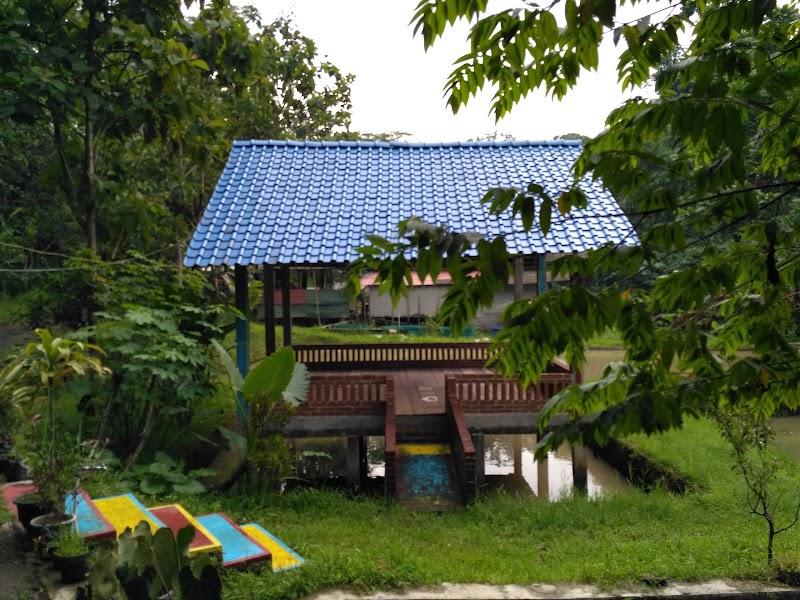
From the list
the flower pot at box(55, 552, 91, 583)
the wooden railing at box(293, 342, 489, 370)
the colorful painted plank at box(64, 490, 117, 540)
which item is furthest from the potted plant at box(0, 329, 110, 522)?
the wooden railing at box(293, 342, 489, 370)

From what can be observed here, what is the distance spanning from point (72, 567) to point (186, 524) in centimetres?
99

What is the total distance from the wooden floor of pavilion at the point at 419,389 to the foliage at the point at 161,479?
3.01 metres

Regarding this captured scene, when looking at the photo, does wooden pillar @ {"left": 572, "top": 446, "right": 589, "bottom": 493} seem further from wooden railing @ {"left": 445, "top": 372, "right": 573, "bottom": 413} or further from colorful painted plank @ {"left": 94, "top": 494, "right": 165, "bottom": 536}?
colorful painted plank @ {"left": 94, "top": 494, "right": 165, "bottom": 536}

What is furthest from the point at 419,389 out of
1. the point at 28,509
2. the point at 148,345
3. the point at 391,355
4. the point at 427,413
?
the point at 28,509

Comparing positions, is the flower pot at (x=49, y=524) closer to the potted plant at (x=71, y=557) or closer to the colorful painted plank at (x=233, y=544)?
the potted plant at (x=71, y=557)

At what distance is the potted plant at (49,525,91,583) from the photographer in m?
4.73

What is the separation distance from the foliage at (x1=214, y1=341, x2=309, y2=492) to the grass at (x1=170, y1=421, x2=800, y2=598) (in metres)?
0.43

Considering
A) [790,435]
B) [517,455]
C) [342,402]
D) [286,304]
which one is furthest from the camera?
[286,304]

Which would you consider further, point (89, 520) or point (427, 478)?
point (427, 478)

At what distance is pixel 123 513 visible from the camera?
5738 millimetres

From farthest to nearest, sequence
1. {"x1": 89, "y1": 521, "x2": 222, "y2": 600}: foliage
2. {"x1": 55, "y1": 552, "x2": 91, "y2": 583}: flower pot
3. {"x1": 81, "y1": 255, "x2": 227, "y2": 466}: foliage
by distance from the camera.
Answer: {"x1": 81, "y1": 255, "x2": 227, "y2": 466}: foliage, {"x1": 55, "y1": 552, "x2": 91, "y2": 583}: flower pot, {"x1": 89, "y1": 521, "x2": 222, "y2": 600}: foliage

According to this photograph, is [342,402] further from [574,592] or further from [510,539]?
[574,592]

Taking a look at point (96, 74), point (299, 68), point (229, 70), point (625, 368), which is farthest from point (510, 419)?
point (299, 68)

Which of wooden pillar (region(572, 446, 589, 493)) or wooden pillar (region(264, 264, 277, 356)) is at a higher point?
wooden pillar (region(264, 264, 277, 356))
